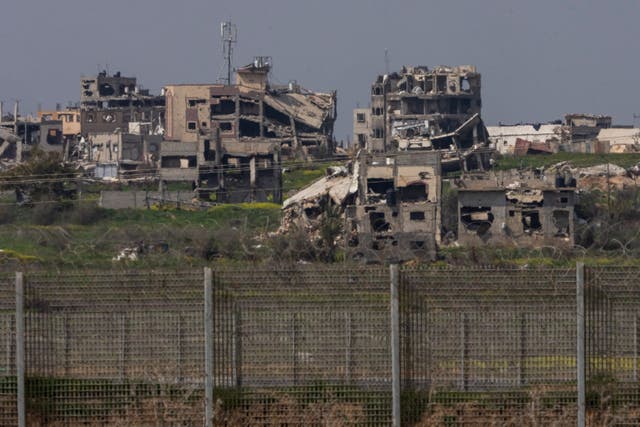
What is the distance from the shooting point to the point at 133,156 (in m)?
93.1

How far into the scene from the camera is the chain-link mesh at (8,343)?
14.2m

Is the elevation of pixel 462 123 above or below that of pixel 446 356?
above

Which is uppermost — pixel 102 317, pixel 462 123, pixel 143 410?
pixel 462 123

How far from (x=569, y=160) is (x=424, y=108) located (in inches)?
568

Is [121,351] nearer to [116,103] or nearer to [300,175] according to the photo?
[300,175]

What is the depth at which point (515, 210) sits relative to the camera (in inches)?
2302

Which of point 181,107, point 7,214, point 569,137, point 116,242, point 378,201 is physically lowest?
point 116,242

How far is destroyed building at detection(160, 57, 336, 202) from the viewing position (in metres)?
74.9

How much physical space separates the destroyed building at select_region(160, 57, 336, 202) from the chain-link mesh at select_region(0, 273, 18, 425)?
5975 centimetres

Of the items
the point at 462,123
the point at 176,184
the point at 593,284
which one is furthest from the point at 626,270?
the point at 462,123

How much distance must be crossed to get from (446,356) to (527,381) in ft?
2.76

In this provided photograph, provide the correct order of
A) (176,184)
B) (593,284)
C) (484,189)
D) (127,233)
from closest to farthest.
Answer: (593,284), (127,233), (484,189), (176,184)

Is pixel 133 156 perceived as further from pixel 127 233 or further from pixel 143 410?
pixel 143 410

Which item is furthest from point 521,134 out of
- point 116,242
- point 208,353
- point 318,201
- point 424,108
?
point 208,353
